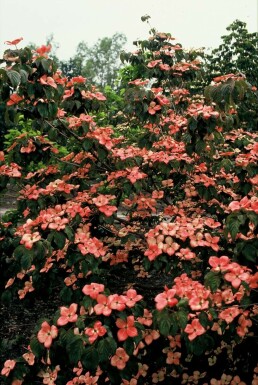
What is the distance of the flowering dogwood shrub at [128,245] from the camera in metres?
1.68

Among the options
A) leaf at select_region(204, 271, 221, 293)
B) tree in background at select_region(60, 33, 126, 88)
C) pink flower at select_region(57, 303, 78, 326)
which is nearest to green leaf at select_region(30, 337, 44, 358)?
pink flower at select_region(57, 303, 78, 326)

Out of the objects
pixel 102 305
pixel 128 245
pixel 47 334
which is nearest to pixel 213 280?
pixel 102 305

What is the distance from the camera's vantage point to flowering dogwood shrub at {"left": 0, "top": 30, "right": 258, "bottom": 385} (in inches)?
66.3

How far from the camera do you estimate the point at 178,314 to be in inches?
62.6

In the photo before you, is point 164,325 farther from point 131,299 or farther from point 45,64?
point 45,64

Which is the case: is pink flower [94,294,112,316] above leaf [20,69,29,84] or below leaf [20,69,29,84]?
below

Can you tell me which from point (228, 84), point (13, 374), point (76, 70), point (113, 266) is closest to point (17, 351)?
point (113, 266)

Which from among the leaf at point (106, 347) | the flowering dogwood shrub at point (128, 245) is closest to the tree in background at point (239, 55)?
the flowering dogwood shrub at point (128, 245)

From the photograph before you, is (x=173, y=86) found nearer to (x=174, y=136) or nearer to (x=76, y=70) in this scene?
(x=174, y=136)

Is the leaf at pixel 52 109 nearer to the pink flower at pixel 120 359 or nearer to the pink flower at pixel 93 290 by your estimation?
the pink flower at pixel 93 290

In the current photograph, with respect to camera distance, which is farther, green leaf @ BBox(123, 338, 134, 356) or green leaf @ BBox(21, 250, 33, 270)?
green leaf @ BBox(21, 250, 33, 270)

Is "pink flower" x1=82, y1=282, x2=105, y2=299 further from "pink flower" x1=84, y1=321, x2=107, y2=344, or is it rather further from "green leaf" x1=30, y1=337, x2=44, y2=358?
"green leaf" x1=30, y1=337, x2=44, y2=358

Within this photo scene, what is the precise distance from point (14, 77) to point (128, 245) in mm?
1580

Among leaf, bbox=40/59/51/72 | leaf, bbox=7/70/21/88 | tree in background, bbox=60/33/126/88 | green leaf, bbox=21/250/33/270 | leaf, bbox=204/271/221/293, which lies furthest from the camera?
tree in background, bbox=60/33/126/88
